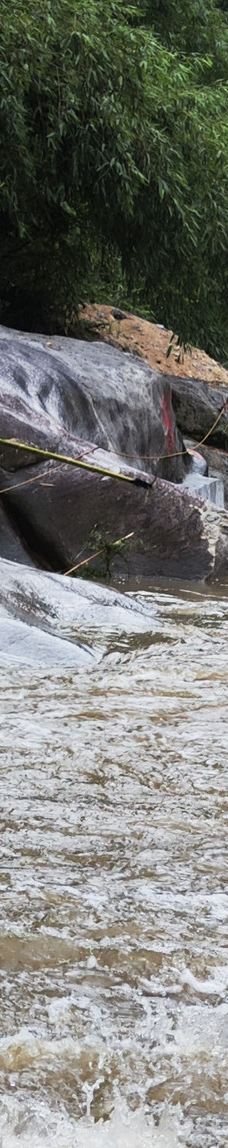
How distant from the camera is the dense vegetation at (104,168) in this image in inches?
372

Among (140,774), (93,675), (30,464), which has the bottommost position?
(30,464)

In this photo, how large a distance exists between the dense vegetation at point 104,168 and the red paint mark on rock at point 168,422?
1594 mm

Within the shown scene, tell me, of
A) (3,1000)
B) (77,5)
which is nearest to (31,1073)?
(3,1000)

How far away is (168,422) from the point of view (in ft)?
32.5

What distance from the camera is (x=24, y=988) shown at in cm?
168

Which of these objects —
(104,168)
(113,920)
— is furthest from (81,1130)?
(104,168)

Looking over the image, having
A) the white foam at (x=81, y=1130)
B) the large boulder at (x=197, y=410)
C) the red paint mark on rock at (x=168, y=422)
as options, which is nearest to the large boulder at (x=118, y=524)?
the red paint mark on rock at (x=168, y=422)

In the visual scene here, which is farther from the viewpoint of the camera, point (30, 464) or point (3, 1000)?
point (30, 464)

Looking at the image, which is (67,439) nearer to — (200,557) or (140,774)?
(200,557)

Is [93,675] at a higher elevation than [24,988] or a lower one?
lower

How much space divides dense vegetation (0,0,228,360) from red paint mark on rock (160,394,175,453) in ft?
5.23

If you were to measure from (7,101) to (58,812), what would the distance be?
303 inches

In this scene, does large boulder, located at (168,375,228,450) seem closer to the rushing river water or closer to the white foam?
the rushing river water

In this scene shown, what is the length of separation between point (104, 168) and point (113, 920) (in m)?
8.91
